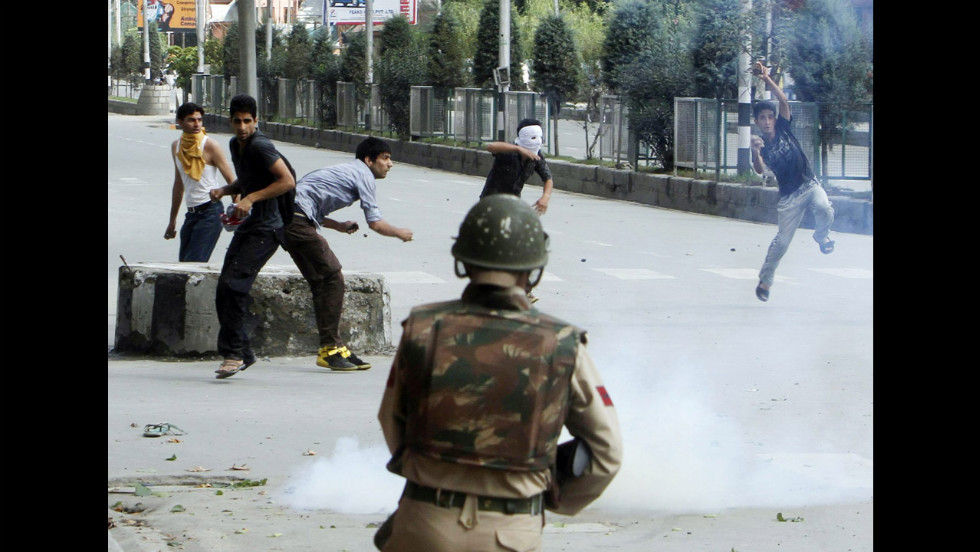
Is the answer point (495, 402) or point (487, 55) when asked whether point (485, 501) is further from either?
point (487, 55)

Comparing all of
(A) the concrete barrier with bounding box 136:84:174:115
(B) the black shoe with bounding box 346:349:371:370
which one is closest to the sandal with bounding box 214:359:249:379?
(B) the black shoe with bounding box 346:349:371:370

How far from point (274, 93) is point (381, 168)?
3662 centimetres

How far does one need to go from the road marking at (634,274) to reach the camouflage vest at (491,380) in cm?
1022

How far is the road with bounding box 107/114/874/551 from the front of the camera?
582 centimetres

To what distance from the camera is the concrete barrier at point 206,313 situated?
29.6ft

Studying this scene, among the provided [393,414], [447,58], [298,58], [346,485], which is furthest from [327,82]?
[393,414]

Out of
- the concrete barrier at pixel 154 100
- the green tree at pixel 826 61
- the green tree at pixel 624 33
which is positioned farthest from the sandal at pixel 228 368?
the concrete barrier at pixel 154 100

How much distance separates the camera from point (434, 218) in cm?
1848

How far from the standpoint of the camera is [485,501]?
306cm

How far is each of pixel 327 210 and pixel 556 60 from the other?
22.0 metres

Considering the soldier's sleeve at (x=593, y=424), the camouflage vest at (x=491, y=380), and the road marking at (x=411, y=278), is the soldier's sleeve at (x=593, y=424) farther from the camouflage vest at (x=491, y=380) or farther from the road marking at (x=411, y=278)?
the road marking at (x=411, y=278)
